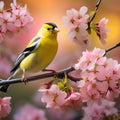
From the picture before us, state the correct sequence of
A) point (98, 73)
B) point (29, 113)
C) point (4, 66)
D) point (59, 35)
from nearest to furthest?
point (98, 73) → point (29, 113) → point (4, 66) → point (59, 35)

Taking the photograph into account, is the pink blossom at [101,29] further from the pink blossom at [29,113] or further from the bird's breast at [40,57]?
the pink blossom at [29,113]

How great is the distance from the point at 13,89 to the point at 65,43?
84 cm

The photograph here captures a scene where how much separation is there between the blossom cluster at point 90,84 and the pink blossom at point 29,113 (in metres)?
1.06

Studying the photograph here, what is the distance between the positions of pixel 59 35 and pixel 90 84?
242 cm

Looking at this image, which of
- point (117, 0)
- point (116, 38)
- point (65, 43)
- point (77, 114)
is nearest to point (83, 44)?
point (77, 114)

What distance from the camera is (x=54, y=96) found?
188 cm

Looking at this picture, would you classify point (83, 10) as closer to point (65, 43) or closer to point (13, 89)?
point (13, 89)

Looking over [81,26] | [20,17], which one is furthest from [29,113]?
[81,26]

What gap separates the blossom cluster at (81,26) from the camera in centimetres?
194

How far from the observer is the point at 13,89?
11.5ft

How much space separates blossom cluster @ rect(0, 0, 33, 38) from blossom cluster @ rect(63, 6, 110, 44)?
18cm

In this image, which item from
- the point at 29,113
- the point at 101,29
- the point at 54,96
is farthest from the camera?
the point at 29,113

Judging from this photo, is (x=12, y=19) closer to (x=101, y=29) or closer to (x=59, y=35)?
(x=101, y=29)

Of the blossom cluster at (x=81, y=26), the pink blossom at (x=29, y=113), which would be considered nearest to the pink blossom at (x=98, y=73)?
the blossom cluster at (x=81, y=26)
